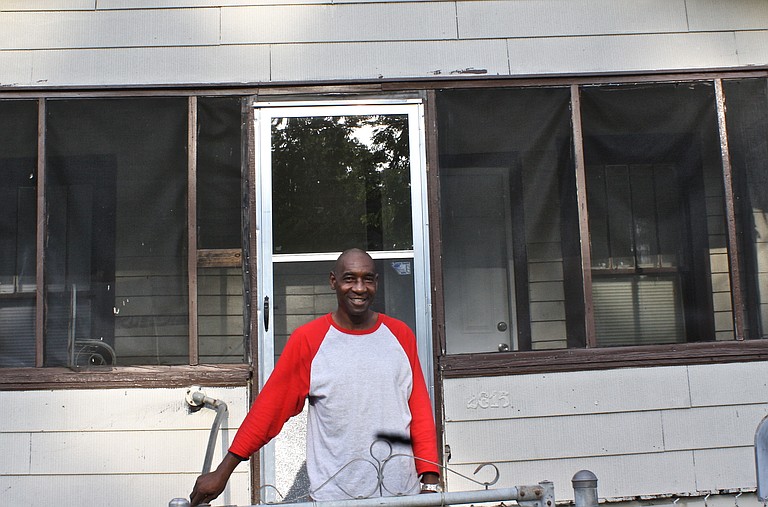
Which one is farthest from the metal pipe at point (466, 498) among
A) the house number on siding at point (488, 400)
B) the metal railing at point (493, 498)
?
the house number on siding at point (488, 400)

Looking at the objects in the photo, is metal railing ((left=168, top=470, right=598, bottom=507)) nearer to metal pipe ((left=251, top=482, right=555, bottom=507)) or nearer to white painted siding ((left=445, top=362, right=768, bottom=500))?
metal pipe ((left=251, top=482, right=555, bottom=507))

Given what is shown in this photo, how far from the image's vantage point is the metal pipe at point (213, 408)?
3.90 metres

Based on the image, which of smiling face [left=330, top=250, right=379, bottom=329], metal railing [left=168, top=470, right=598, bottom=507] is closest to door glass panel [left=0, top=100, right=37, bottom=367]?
smiling face [left=330, top=250, right=379, bottom=329]

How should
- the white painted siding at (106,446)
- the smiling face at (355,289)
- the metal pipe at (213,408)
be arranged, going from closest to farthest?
1. the smiling face at (355,289)
2. the metal pipe at (213,408)
3. the white painted siding at (106,446)

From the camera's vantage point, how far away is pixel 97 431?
4.15 metres

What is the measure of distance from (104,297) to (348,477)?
7.38ft

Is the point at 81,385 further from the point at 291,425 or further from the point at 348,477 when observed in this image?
the point at 348,477

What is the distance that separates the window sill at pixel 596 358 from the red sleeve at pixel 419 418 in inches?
58.9

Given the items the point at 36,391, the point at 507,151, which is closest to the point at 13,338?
the point at 36,391

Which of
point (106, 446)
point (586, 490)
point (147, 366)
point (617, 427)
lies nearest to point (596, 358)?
point (617, 427)

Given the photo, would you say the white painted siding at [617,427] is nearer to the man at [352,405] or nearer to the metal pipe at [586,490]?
the man at [352,405]

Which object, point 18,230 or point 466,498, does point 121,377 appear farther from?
point 466,498

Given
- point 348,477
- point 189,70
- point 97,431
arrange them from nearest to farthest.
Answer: point 348,477, point 97,431, point 189,70

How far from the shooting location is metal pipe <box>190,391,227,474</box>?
12.8 feet
